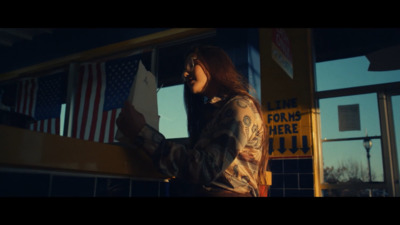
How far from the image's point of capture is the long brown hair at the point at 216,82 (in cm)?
157

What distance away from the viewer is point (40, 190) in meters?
0.79

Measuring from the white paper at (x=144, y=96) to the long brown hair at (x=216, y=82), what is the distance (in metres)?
0.39

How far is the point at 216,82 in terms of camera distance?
1603mm

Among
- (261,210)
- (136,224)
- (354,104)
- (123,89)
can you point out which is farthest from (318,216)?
(354,104)

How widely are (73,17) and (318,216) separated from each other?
1334mm

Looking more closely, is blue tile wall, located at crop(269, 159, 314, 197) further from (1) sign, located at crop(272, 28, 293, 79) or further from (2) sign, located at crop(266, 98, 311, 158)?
(1) sign, located at crop(272, 28, 293, 79)

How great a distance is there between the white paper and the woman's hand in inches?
0.9

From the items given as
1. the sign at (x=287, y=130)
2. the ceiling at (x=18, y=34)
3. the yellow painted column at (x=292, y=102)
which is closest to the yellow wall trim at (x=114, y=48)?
the ceiling at (x=18, y=34)

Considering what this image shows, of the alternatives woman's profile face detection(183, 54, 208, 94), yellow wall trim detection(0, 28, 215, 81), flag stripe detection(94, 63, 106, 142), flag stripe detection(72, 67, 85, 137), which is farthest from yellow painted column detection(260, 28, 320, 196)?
woman's profile face detection(183, 54, 208, 94)

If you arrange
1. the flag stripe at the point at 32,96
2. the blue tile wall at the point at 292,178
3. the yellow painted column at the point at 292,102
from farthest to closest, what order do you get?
1. the yellow painted column at the point at 292,102
2. the blue tile wall at the point at 292,178
3. the flag stripe at the point at 32,96

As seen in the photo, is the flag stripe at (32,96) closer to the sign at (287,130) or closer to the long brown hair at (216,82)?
the long brown hair at (216,82)

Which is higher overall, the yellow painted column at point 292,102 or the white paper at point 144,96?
the yellow painted column at point 292,102

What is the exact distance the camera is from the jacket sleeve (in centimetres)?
106

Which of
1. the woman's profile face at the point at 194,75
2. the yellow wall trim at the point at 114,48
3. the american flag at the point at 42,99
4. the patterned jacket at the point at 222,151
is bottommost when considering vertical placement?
the patterned jacket at the point at 222,151
